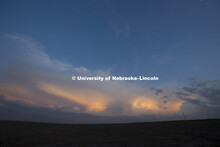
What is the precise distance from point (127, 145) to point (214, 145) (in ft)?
51.7

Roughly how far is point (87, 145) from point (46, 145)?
8.82m

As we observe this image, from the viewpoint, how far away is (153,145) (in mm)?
28422

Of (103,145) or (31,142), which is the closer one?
(103,145)

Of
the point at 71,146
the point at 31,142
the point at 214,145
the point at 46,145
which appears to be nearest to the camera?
the point at 214,145

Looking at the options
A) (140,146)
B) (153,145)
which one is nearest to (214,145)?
(153,145)

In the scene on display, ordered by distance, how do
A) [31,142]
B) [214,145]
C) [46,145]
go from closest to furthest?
[214,145]
[46,145]
[31,142]

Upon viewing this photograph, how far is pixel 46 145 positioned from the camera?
31.0m

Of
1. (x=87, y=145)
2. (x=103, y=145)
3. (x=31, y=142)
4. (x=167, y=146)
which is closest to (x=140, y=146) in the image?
(x=167, y=146)

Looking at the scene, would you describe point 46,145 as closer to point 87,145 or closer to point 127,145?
point 87,145

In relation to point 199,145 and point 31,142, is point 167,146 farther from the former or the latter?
point 31,142

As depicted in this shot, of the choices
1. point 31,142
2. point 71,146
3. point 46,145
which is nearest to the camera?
point 71,146

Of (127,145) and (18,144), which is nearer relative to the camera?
(127,145)

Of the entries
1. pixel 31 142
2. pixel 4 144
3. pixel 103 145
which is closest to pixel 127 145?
pixel 103 145

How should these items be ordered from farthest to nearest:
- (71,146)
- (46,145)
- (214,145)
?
(46,145) → (71,146) → (214,145)
